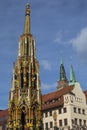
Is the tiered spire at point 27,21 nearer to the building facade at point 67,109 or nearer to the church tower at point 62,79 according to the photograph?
the building facade at point 67,109

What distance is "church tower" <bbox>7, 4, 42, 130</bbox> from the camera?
139ft

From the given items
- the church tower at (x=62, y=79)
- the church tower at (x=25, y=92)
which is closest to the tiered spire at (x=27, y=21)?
the church tower at (x=25, y=92)

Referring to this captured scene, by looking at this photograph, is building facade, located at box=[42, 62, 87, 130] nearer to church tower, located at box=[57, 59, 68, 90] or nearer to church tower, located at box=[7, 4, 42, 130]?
church tower, located at box=[7, 4, 42, 130]

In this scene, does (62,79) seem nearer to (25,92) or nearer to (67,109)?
(67,109)

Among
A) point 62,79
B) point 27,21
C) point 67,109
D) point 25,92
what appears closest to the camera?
point 25,92

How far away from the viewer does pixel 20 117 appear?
140 ft

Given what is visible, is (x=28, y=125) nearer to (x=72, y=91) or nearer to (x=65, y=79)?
(x=72, y=91)

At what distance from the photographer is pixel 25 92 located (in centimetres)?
4366

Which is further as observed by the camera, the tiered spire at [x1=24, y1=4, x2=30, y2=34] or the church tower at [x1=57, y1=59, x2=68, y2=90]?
the church tower at [x1=57, y1=59, x2=68, y2=90]

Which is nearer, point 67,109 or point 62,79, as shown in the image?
point 67,109

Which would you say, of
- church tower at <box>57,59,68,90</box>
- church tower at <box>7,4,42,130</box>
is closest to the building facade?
church tower at <box>7,4,42,130</box>

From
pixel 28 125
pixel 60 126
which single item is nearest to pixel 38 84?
pixel 28 125

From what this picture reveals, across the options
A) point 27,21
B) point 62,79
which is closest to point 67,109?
point 27,21

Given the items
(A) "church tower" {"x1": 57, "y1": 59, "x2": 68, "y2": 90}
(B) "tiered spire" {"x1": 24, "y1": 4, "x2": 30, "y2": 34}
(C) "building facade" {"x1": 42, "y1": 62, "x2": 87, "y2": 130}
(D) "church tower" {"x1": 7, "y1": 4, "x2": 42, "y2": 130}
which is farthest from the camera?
(A) "church tower" {"x1": 57, "y1": 59, "x2": 68, "y2": 90}
